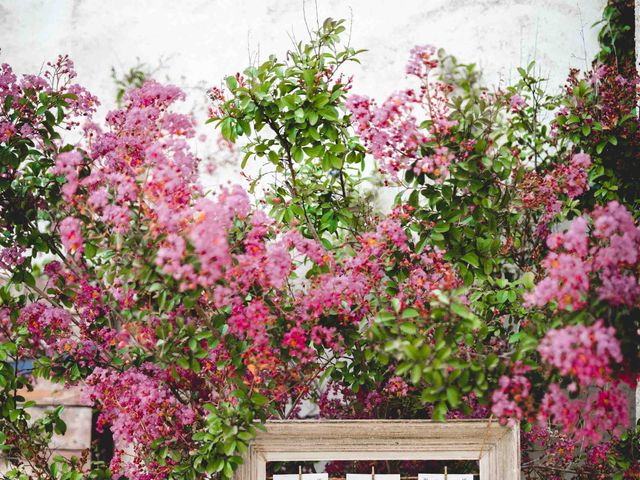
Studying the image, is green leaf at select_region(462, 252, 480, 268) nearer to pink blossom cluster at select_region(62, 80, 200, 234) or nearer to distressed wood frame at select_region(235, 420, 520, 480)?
distressed wood frame at select_region(235, 420, 520, 480)

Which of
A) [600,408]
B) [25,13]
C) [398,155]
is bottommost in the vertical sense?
[600,408]

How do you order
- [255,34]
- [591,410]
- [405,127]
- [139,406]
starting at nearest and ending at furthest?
[591,410] → [405,127] → [139,406] → [255,34]

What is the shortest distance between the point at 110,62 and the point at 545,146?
5.98 feet

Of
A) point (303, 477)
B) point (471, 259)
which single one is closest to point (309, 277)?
point (471, 259)

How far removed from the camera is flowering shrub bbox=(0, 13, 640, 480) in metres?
1.43

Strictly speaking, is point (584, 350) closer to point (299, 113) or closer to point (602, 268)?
point (602, 268)

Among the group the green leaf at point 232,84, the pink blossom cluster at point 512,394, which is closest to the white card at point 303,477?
the pink blossom cluster at point 512,394

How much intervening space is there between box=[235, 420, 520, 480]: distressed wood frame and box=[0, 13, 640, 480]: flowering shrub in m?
0.10

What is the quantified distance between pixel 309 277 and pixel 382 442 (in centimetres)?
47

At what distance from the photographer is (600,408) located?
1406mm

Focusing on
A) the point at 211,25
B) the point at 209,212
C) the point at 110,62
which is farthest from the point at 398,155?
the point at 110,62

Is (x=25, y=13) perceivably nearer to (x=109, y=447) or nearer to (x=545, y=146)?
(x=109, y=447)

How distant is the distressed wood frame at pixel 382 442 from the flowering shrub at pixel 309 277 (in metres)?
0.10

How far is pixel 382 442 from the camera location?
179 centimetres
